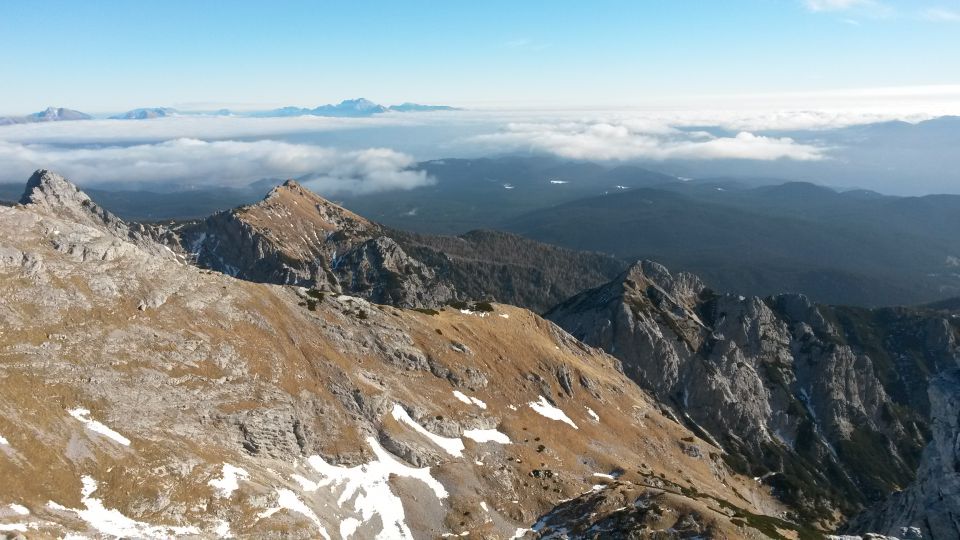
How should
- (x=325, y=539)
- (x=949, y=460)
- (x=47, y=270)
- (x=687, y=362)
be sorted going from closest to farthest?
(x=325, y=539)
(x=47, y=270)
(x=949, y=460)
(x=687, y=362)

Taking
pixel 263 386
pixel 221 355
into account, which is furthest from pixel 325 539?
pixel 221 355

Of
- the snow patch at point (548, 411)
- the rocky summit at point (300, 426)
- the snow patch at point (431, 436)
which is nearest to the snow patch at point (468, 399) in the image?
the rocky summit at point (300, 426)

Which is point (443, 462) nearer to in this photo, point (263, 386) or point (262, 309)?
point (263, 386)

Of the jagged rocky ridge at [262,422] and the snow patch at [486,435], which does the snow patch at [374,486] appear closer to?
the jagged rocky ridge at [262,422]

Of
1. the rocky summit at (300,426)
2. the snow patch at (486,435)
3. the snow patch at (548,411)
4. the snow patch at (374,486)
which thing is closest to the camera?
the rocky summit at (300,426)

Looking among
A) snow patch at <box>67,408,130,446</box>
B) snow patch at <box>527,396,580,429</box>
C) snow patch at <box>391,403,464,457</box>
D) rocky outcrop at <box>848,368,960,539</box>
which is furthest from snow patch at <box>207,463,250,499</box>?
rocky outcrop at <box>848,368,960,539</box>

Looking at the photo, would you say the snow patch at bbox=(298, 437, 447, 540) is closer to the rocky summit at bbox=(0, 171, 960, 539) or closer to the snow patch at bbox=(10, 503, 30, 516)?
the rocky summit at bbox=(0, 171, 960, 539)
